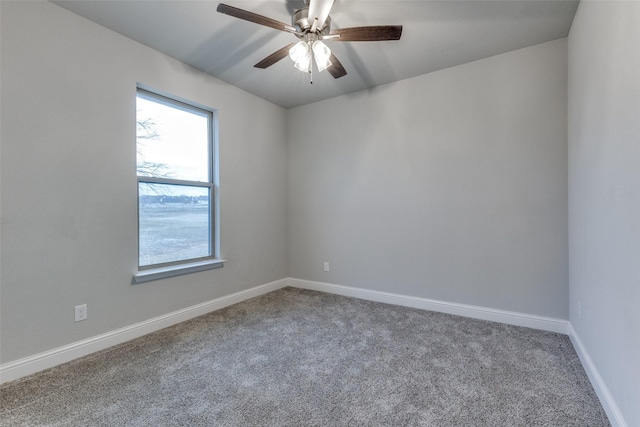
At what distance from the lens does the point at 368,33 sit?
1864 mm

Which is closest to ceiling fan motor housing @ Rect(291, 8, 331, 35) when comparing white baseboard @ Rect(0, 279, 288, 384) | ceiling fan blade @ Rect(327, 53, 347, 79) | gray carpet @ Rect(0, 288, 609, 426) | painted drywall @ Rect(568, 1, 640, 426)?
ceiling fan blade @ Rect(327, 53, 347, 79)

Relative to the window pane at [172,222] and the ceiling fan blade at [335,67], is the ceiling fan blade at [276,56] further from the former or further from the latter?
the window pane at [172,222]

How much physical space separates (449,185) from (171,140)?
283cm

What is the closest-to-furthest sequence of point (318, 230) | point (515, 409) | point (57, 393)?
point (515, 409)
point (57, 393)
point (318, 230)

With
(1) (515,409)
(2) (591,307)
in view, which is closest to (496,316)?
(2) (591,307)

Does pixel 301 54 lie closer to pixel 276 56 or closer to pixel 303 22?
pixel 303 22

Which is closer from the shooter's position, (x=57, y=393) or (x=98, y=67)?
(x=57, y=393)

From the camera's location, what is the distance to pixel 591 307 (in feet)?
5.92

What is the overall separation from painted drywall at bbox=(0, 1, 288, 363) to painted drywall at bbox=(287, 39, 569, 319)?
169cm

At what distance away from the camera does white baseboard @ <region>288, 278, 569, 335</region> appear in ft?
8.22

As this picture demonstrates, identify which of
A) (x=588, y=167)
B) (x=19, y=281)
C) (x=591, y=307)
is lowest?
(x=591, y=307)

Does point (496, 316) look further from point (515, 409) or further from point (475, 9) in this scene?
point (475, 9)

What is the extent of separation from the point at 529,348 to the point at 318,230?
2443 millimetres

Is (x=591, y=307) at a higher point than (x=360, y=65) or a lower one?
lower
